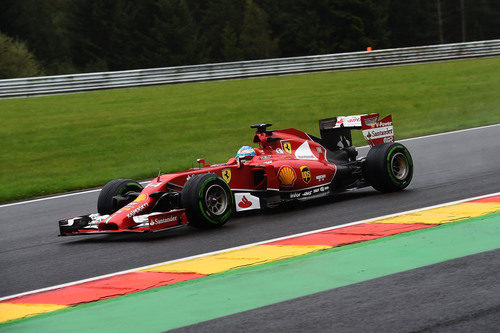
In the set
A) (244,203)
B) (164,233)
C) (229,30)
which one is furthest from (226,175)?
(229,30)

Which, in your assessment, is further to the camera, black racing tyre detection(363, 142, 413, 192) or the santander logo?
black racing tyre detection(363, 142, 413, 192)

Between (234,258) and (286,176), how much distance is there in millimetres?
2642

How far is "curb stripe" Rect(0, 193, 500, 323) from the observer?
6.07 meters

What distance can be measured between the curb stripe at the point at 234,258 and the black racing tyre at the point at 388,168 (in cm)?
128

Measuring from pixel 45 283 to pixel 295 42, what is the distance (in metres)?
62.3

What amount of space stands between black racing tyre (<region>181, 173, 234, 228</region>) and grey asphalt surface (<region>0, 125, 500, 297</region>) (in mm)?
147

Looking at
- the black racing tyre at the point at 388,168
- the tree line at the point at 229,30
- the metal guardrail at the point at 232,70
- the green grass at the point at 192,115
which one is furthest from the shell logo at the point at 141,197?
the tree line at the point at 229,30

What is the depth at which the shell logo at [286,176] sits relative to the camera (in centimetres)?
952

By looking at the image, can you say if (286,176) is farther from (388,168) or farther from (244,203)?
(388,168)

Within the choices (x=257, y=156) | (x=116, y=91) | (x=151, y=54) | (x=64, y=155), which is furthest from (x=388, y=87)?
(x=151, y=54)

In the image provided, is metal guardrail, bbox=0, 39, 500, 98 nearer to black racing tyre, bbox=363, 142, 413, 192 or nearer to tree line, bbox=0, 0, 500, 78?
black racing tyre, bbox=363, 142, 413, 192

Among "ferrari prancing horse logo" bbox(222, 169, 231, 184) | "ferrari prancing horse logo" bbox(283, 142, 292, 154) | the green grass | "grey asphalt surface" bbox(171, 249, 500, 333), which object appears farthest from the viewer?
the green grass

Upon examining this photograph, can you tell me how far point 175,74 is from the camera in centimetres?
2728

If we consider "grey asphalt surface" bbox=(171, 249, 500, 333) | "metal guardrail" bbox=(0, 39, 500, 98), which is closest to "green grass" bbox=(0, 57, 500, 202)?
"metal guardrail" bbox=(0, 39, 500, 98)
